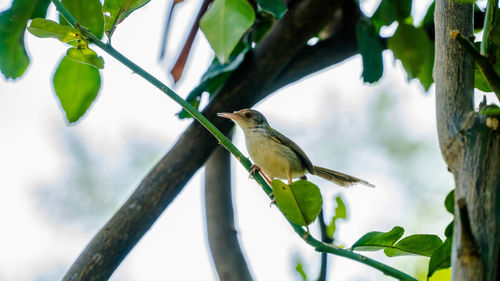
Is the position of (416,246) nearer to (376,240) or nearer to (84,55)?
(376,240)

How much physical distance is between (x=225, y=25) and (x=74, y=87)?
0.43 meters

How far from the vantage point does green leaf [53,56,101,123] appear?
1.26 m

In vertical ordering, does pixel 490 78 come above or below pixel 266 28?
below

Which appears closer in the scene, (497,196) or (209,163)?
(497,196)

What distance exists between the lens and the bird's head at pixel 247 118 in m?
1.66

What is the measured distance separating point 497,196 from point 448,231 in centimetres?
29

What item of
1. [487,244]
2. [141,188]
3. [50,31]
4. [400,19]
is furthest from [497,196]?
[400,19]

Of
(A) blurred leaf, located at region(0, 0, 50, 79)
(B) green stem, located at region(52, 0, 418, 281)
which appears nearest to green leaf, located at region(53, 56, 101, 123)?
(A) blurred leaf, located at region(0, 0, 50, 79)

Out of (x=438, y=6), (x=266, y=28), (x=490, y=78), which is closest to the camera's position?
(x=490, y=78)

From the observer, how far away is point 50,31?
89cm

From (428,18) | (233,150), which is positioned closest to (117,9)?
(233,150)

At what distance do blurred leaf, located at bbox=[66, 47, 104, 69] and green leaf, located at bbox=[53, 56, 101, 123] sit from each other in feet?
1.23

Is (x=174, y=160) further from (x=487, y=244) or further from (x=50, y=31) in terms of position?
(x=487, y=244)

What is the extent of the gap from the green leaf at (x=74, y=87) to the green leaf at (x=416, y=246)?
734 millimetres
